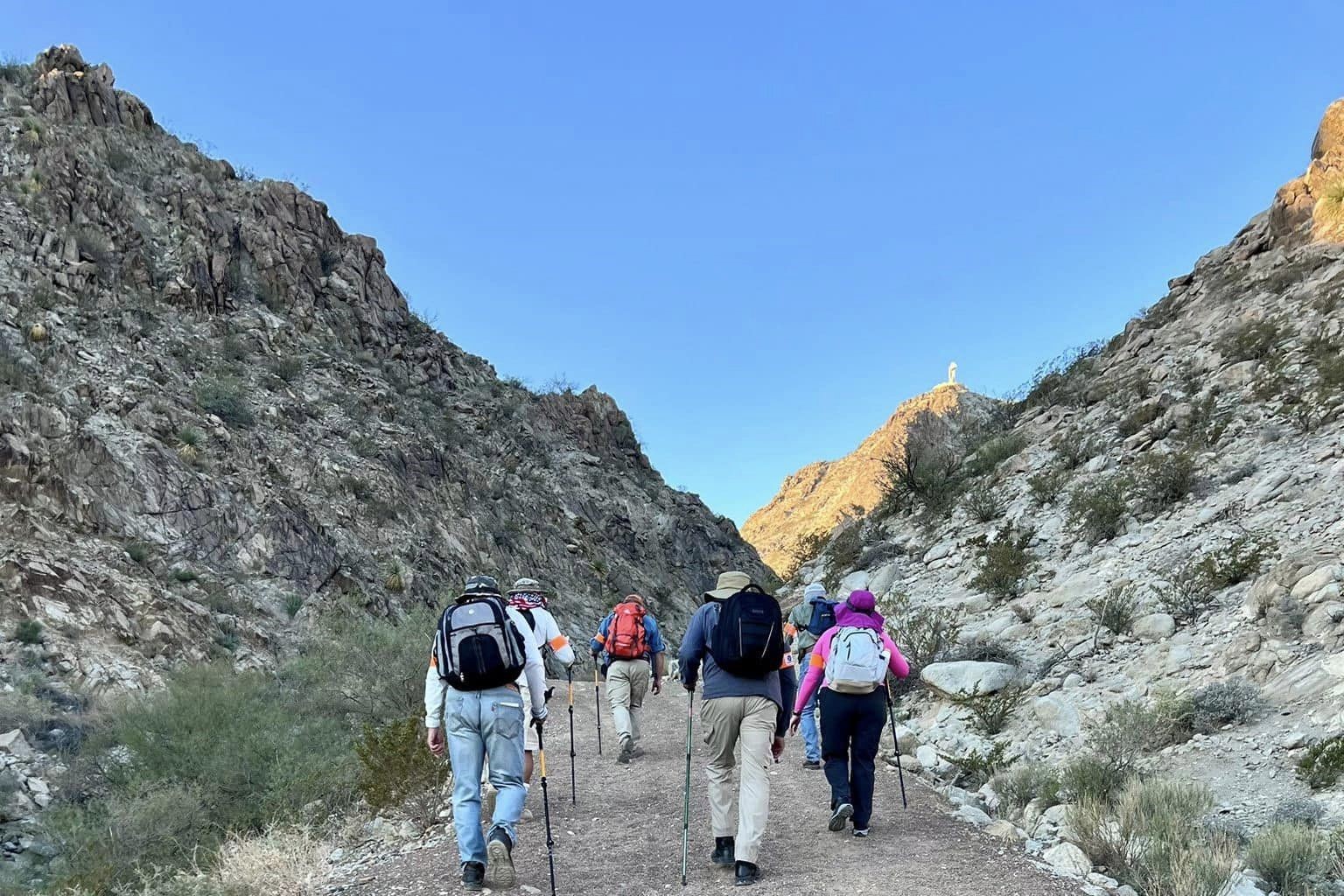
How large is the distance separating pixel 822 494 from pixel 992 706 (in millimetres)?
80859

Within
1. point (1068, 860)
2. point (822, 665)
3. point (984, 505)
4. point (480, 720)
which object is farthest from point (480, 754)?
point (984, 505)

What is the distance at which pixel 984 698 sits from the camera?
10.4 meters

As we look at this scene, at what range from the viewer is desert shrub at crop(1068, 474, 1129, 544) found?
44.6 ft

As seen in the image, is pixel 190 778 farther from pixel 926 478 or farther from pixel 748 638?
pixel 926 478

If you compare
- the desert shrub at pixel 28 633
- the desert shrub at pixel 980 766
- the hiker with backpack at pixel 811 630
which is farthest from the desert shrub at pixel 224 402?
the desert shrub at pixel 980 766

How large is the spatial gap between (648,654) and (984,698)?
4.18 metres

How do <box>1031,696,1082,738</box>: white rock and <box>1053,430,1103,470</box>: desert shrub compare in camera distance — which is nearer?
<box>1031,696,1082,738</box>: white rock

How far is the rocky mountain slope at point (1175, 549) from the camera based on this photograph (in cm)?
779

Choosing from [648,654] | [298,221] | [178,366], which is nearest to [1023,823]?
[648,654]

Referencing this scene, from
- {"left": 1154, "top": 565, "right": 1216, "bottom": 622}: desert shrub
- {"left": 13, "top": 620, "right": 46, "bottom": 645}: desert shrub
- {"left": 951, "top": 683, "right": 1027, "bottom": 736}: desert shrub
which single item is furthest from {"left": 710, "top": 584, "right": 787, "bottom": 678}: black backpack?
{"left": 13, "top": 620, "right": 46, "bottom": 645}: desert shrub

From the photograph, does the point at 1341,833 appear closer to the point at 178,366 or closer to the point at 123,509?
the point at 123,509

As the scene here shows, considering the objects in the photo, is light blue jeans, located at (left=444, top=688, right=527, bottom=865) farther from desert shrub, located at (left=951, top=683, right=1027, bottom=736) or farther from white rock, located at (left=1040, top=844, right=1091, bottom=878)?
Result: desert shrub, located at (left=951, top=683, right=1027, bottom=736)

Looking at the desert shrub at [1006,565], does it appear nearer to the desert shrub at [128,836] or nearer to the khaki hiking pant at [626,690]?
the khaki hiking pant at [626,690]

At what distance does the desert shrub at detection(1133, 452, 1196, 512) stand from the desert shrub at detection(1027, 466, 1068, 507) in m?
2.09
